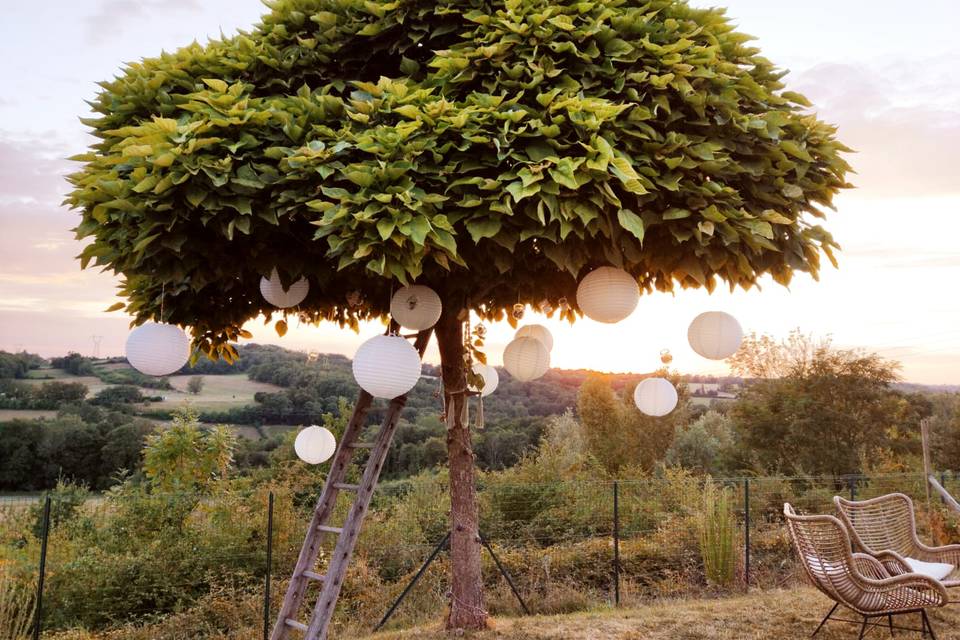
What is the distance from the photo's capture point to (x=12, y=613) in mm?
7453

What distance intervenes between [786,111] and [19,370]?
19719 mm

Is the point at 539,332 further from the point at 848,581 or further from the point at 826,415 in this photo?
the point at 826,415

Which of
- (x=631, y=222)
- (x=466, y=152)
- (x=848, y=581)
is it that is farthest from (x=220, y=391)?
(x=631, y=222)

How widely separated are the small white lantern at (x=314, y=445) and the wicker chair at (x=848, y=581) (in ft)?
12.1

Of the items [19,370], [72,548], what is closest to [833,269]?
[72,548]

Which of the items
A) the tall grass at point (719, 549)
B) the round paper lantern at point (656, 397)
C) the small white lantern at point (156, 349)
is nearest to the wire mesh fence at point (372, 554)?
the tall grass at point (719, 549)

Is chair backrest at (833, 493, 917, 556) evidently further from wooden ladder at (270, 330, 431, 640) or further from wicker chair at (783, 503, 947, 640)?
wooden ladder at (270, 330, 431, 640)

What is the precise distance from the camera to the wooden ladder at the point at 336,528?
171 inches

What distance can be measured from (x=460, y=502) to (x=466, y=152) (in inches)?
121

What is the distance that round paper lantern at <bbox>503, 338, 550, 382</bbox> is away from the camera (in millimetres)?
5027

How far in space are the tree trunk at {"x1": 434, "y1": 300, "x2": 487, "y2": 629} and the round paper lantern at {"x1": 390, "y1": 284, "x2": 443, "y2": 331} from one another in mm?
1294

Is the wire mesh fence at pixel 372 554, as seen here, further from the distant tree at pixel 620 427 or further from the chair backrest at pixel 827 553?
the distant tree at pixel 620 427

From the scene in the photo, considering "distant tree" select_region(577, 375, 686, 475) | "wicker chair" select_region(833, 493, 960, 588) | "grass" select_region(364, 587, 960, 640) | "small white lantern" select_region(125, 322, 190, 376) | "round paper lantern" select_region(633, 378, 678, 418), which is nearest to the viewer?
"small white lantern" select_region(125, 322, 190, 376)

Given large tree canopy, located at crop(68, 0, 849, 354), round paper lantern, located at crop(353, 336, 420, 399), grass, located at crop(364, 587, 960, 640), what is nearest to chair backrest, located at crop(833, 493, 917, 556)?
grass, located at crop(364, 587, 960, 640)
